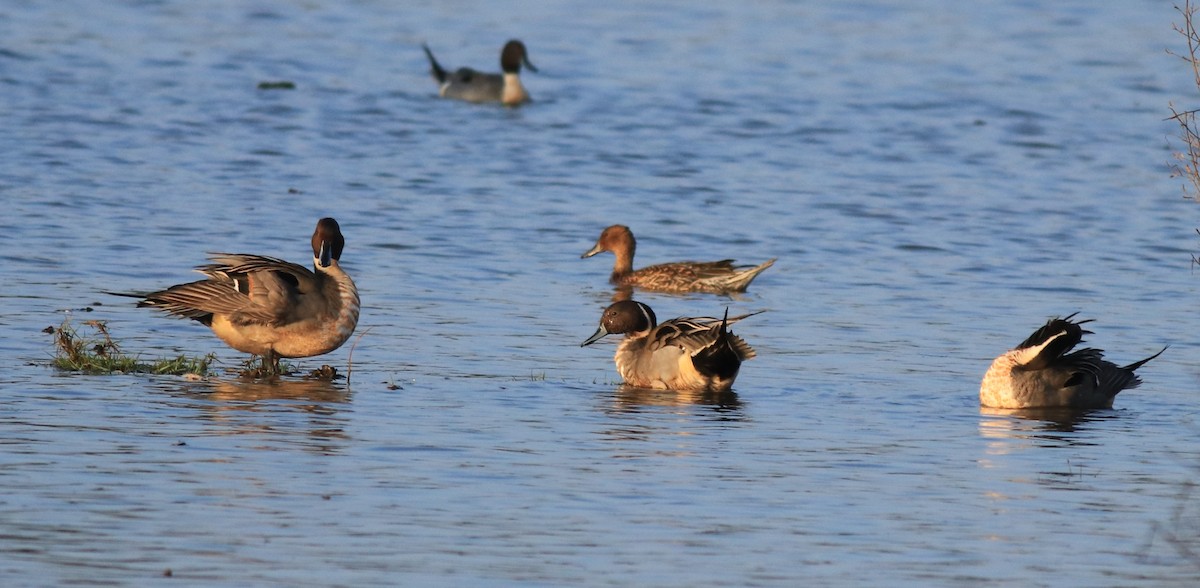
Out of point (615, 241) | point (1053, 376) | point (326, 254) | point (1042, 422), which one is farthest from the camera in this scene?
point (615, 241)

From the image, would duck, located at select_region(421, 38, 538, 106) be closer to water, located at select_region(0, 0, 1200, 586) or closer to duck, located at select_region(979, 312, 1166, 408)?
water, located at select_region(0, 0, 1200, 586)

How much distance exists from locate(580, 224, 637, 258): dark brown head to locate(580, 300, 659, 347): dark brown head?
15.1 feet

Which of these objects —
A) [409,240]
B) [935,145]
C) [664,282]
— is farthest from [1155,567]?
[935,145]

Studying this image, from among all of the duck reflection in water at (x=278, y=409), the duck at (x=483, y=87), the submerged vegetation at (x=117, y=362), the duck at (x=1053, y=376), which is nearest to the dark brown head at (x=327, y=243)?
the submerged vegetation at (x=117, y=362)

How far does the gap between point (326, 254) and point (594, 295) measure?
441 cm

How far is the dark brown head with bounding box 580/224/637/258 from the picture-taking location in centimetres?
1730

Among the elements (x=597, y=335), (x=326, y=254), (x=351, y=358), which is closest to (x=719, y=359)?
(x=597, y=335)

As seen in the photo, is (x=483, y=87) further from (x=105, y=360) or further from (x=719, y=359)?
(x=105, y=360)

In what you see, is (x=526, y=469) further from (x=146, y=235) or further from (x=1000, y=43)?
(x=1000, y=43)

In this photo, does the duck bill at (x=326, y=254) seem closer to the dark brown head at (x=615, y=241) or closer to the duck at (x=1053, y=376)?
the duck at (x=1053, y=376)

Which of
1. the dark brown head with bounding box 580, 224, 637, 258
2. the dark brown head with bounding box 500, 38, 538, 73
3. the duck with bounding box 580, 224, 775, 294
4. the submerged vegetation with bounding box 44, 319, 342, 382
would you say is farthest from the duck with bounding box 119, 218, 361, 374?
the dark brown head with bounding box 500, 38, 538, 73

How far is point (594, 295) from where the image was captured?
52.0ft

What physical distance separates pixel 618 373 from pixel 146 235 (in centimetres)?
580

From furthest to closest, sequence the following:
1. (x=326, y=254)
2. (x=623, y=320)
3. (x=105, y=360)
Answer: (x=623, y=320) → (x=326, y=254) → (x=105, y=360)
